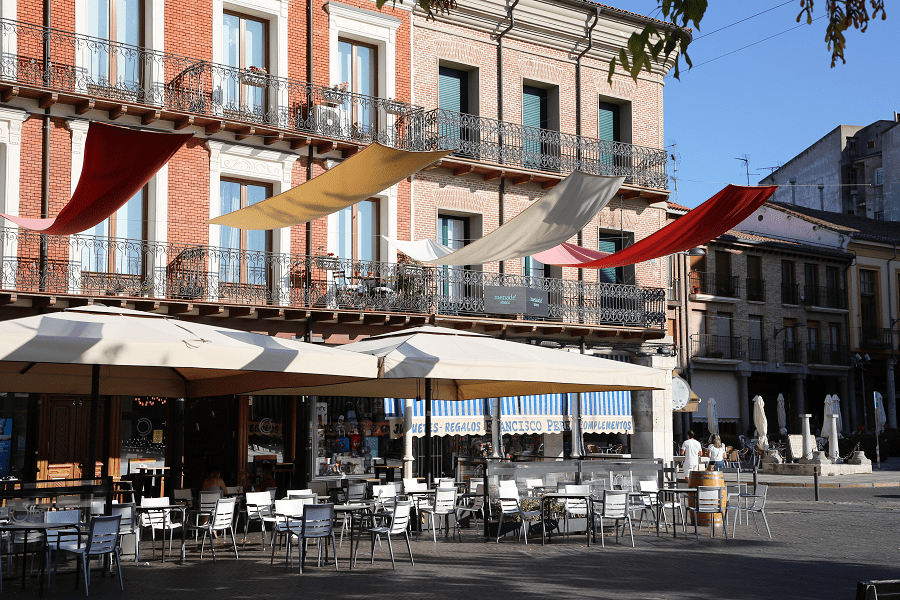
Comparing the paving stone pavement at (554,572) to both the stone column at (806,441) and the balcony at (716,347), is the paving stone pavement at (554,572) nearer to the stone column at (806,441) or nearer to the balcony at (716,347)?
the stone column at (806,441)

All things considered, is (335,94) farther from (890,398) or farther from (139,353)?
(890,398)

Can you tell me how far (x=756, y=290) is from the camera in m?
42.8

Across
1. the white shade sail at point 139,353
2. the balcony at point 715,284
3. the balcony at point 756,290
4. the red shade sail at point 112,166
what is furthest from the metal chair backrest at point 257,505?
the balcony at point 756,290

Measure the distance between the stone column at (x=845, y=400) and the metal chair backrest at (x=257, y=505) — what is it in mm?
39707

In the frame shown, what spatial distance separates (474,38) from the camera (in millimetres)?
21734

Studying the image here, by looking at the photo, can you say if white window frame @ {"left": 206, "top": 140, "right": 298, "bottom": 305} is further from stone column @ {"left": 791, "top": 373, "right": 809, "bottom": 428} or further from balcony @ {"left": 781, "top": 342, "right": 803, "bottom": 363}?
stone column @ {"left": 791, "top": 373, "right": 809, "bottom": 428}

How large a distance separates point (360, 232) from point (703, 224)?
978 cm

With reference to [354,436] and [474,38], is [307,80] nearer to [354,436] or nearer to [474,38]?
[474,38]

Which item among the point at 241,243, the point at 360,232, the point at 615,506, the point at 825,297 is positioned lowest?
the point at 615,506

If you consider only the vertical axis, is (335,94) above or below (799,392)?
above

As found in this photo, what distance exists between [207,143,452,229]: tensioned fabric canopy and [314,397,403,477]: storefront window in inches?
307

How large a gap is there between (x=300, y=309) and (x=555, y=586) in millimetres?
9847

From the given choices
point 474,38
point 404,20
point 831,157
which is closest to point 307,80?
point 404,20

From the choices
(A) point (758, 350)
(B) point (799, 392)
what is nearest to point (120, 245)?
(A) point (758, 350)
